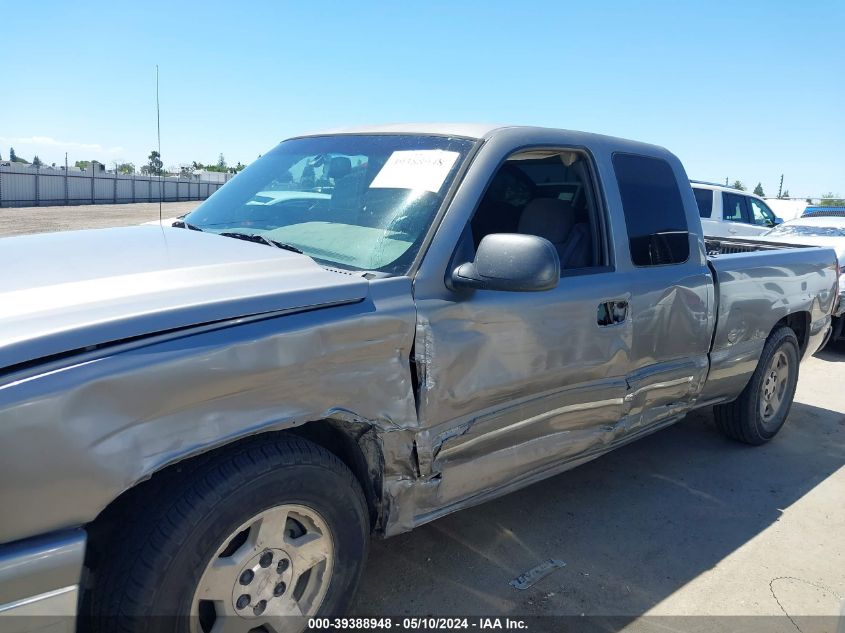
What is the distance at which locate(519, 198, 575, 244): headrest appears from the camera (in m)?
3.53

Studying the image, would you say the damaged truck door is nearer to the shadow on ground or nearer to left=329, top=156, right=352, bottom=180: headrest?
the shadow on ground

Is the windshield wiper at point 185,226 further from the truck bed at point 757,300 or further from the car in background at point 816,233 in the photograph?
the car in background at point 816,233

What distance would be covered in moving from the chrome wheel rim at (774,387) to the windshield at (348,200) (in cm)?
316

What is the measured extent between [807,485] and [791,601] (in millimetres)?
1465

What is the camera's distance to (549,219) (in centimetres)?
357

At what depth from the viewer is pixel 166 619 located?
1.91 meters

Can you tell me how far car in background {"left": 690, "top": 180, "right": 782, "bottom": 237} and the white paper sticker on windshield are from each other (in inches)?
392

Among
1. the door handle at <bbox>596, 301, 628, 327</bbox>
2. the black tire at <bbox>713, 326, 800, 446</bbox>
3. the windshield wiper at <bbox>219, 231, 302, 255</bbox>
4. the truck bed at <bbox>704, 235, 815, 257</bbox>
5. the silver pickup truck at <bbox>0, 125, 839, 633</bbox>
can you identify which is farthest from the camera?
the truck bed at <bbox>704, 235, 815, 257</bbox>

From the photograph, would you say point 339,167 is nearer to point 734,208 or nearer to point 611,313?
point 611,313

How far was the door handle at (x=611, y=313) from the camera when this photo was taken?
3199mm

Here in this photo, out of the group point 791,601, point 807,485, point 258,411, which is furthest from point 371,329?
point 807,485

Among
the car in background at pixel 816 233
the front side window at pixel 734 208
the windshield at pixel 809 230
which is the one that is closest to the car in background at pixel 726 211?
the front side window at pixel 734 208

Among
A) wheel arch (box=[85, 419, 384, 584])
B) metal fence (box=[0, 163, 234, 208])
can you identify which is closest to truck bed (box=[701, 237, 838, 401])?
wheel arch (box=[85, 419, 384, 584])

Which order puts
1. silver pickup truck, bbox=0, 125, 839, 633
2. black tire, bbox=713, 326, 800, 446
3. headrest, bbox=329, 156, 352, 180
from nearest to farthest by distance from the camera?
silver pickup truck, bbox=0, 125, 839, 633, headrest, bbox=329, 156, 352, 180, black tire, bbox=713, 326, 800, 446
